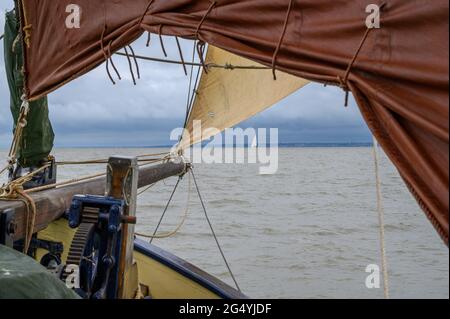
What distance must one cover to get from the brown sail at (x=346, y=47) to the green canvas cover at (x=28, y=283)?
1.45 metres

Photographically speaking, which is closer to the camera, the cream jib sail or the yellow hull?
the yellow hull

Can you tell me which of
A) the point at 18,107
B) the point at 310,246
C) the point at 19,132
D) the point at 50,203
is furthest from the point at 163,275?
the point at 310,246

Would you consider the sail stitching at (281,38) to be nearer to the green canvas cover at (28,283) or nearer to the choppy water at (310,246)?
the green canvas cover at (28,283)

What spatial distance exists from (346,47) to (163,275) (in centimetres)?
279

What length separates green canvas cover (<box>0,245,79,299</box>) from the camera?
74.3 inches

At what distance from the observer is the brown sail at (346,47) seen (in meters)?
1.97

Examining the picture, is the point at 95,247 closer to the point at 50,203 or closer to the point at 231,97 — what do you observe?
the point at 50,203

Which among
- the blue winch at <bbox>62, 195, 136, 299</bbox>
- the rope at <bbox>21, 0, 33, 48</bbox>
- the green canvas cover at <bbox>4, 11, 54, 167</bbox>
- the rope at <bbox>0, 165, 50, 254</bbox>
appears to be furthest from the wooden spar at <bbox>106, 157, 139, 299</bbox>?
the green canvas cover at <bbox>4, 11, 54, 167</bbox>

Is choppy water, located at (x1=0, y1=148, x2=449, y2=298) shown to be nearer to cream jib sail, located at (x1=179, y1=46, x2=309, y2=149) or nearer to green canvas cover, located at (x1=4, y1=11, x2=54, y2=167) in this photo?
cream jib sail, located at (x1=179, y1=46, x2=309, y2=149)

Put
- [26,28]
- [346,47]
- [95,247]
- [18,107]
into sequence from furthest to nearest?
[18,107] → [26,28] → [95,247] → [346,47]

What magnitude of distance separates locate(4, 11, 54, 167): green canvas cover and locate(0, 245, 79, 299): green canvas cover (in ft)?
6.13

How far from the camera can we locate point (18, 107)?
3.94 metres

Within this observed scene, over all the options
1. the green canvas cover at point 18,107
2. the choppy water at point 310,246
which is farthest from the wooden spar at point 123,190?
the choppy water at point 310,246

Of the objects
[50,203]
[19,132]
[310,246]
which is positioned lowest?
[310,246]
